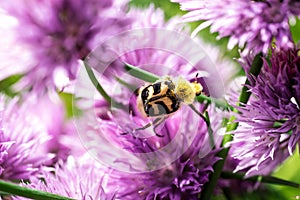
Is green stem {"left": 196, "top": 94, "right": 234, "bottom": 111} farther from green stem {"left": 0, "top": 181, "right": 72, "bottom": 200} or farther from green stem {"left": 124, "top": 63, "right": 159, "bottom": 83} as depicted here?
green stem {"left": 0, "top": 181, "right": 72, "bottom": 200}

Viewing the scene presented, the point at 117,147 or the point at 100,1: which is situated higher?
the point at 100,1

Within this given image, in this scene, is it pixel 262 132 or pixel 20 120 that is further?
pixel 20 120

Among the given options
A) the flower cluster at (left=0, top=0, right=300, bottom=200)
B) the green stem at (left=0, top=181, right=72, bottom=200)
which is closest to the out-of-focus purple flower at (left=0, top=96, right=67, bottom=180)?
the flower cluster at (left=0, top=0, right=300, bottom=200)

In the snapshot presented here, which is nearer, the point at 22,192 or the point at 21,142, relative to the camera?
the point at 22,192

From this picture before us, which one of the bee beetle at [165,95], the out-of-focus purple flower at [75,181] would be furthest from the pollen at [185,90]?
the out-of-focus purple flower at [75,181]

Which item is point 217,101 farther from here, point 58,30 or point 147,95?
point 58,30

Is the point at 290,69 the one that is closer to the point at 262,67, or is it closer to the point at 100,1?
the point at 262,67

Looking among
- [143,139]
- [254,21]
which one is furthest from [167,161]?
[254,21]

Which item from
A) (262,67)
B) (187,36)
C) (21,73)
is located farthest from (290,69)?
(21,73)
